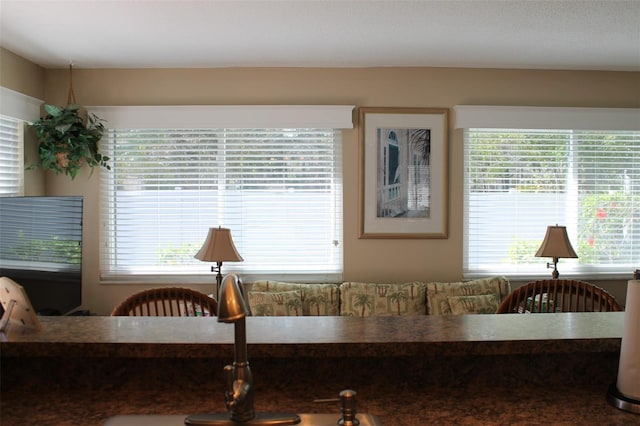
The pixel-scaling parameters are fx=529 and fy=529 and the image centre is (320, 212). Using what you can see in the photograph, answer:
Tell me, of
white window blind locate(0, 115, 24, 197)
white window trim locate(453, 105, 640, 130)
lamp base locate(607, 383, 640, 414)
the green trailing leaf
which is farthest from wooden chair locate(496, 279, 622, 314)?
white window blind locate(0, 115, 24, 197)

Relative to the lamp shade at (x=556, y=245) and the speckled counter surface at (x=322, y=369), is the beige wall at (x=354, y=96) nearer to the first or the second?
the lamp shade at (x=556, y=245)

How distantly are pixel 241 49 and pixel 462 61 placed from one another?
1.68 meters

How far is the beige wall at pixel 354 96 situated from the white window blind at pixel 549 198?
20 cm

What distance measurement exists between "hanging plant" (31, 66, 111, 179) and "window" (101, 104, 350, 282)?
18 centimetres

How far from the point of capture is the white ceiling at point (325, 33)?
2.91 metres

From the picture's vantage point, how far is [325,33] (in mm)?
3365

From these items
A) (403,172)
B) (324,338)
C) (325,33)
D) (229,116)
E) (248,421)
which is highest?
(325,33)

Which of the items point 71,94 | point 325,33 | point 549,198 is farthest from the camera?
point 549,198

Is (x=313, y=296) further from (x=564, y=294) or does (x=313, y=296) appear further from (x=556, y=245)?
(x=564, y=294)

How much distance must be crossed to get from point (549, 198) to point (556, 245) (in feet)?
2.28

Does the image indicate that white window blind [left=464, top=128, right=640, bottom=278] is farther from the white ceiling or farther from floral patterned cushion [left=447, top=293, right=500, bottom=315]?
the white ceiling

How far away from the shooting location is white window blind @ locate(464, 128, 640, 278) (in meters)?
4.33

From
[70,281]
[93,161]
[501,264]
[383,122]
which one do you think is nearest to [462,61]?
[383,122]

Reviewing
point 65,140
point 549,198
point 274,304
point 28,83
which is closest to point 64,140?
point 65,140
